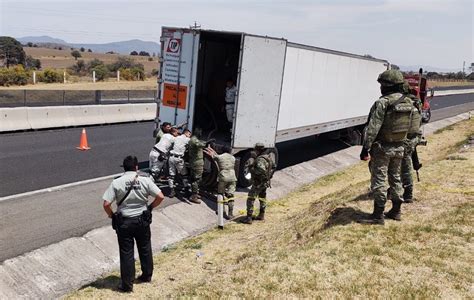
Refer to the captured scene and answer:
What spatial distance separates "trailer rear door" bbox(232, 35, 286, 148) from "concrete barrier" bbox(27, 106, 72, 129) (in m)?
9.74

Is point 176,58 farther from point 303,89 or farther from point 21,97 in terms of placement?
point 21,97

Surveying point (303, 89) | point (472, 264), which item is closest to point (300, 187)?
point (303, 89)

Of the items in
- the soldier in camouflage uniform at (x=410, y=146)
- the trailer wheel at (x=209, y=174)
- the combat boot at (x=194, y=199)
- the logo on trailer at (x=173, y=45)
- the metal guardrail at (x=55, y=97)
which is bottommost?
the combat boot at (x=194, y=199)

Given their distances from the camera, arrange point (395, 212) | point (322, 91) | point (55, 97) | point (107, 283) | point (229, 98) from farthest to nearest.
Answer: point (55, 97) → point (322, 91) → point (229, 98) → point (395, 212) → point (107, 283)

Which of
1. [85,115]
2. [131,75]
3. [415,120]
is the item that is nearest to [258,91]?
[415,120]

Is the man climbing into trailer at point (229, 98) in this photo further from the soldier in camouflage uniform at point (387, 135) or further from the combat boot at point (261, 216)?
the soldier in camouflage uniform at point (387, 135)

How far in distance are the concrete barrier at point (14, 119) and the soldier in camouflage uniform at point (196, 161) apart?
9.00 metres

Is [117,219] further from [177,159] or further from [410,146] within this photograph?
[410,146]

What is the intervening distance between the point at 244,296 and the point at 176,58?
Answer: 8208 mm

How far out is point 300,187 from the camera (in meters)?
15.1

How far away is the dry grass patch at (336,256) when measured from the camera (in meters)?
5.85

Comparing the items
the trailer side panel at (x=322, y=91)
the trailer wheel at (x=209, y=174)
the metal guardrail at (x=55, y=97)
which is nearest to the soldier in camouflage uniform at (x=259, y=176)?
the trailer wheel at (x=209, y=174)

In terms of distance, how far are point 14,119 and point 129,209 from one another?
1249 centimetres

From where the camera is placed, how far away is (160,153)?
37.2 ft
